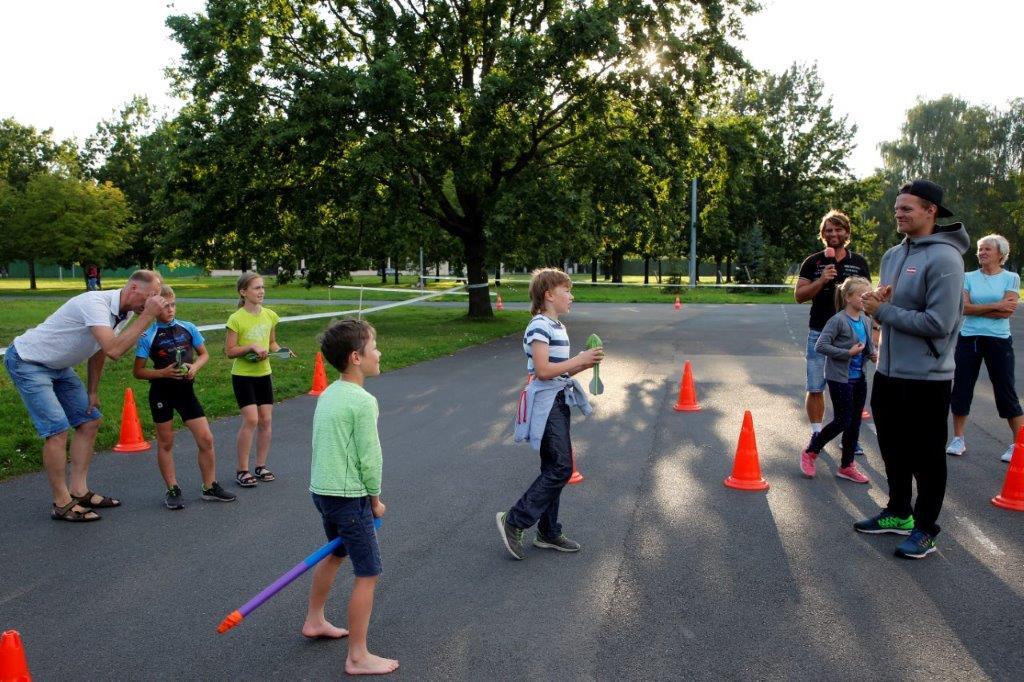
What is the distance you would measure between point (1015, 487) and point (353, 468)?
4970 mm

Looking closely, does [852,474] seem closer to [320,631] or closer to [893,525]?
[893,525]

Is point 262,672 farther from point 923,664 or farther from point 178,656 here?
point 923,664

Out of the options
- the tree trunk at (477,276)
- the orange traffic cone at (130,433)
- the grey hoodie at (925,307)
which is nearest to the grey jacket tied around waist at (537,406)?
the grey hoodie at (925,307)

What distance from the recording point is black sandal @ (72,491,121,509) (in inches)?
217

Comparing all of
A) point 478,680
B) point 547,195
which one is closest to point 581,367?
point 478,680

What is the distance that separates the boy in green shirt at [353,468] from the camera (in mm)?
3201

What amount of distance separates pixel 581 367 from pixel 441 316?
66.2 feet

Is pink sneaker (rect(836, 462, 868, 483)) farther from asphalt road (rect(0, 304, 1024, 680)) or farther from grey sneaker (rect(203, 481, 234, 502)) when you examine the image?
grey sneaker (rect(203, 481, 234, 502))

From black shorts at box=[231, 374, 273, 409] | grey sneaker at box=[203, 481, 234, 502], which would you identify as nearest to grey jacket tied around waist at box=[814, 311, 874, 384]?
black shorts at box=[231, 374, 273, 409]

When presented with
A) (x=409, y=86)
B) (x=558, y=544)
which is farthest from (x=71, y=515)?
(x=409, y=86)

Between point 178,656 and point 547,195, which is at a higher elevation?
point 547,195

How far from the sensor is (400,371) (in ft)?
42.1

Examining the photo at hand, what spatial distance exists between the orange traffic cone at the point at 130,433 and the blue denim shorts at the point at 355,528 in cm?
503

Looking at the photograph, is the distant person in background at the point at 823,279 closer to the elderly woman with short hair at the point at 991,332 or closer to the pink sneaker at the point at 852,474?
the pink sneaker at the point at 852,474
